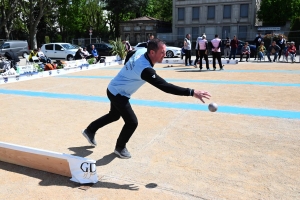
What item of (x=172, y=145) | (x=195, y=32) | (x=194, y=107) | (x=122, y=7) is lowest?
(x=172, y=145)

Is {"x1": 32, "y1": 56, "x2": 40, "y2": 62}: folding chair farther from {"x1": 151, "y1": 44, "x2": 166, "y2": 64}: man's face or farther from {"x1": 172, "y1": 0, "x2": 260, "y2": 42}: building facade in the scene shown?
{"x1": 172, "y1": 0, "x2": 260, "y2": 42}: building facade

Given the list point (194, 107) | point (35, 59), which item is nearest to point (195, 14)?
point (35, 59)

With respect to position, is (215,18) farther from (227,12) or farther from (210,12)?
(227,12)

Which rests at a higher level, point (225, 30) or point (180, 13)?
point (180, 13)

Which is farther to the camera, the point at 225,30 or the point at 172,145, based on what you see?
the point at 225,30

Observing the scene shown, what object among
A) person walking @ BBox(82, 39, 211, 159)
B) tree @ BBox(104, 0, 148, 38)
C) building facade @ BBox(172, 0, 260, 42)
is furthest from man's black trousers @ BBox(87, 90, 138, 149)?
tree @ BBox(104, 0, 148, 38)

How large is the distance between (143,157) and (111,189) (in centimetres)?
93

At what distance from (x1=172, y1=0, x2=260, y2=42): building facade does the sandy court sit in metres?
34.9

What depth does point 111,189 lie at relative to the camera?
3471 mm

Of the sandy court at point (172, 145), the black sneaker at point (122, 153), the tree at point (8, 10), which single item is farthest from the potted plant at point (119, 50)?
the tree at point (8, 10)

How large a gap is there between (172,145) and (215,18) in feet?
137

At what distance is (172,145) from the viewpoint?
15.5 feet

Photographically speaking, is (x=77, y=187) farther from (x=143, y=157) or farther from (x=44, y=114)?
(x=44, y=114)

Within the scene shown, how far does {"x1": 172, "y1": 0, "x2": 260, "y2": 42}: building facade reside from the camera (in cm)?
4197
